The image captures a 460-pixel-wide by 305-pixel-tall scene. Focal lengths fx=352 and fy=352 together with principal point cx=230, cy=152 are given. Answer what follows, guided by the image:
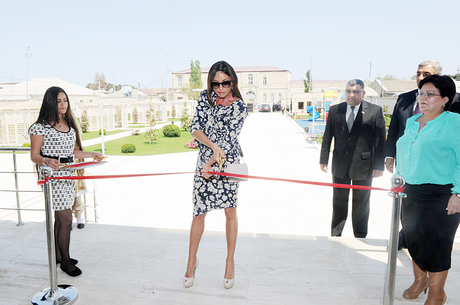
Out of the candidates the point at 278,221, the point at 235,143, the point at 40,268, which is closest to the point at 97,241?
the point at 40,268

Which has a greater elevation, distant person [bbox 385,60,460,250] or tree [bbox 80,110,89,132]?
distant person [bbox 385,60,460,250]

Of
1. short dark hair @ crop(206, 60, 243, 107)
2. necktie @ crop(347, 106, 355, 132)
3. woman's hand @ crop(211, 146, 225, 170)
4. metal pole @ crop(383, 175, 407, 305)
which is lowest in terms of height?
metal pole @ crop(383, 175, 407, 305)

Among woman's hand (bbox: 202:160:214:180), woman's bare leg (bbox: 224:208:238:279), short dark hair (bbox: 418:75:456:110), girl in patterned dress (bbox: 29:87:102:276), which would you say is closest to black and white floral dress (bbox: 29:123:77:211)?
girl in patterned dress (bbox: 29:87:102:276)

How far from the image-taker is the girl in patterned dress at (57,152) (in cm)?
292

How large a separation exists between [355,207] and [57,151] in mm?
3004

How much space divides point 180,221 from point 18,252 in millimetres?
2642

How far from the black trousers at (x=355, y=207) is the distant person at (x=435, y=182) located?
1366 mm

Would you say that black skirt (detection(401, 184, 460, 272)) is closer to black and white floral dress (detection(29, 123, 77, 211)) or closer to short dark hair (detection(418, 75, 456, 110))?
short dark hair (detection(418, 75, 456, 110))

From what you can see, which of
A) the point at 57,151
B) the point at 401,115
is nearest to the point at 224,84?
the point at 57,151

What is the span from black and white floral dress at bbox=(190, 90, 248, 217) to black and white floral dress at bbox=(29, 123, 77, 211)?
117cm

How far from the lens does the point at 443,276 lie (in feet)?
7.49

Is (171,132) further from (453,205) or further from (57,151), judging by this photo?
(453,205)

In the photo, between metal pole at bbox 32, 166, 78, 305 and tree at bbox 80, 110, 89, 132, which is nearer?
metal pole at bbox 32, 166, 78, 305

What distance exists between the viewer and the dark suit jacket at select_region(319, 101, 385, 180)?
143 inches
